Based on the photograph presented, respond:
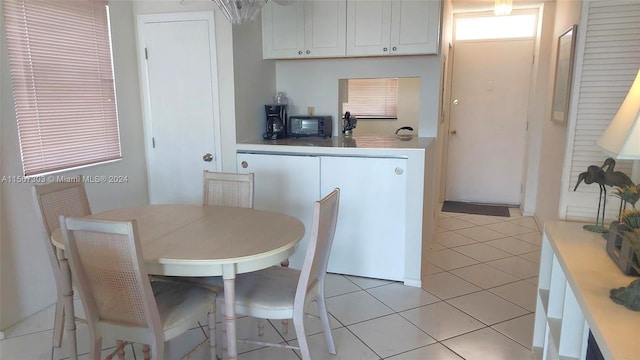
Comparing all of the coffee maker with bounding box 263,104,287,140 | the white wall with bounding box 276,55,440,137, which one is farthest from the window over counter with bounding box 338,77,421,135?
the coffee maker with bounding box 263,104,287,140

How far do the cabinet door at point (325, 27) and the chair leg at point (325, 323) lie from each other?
2.10 metres

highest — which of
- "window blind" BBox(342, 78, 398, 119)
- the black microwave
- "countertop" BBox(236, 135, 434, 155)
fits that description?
"window blind" BBox(342, 78, 398, 119)

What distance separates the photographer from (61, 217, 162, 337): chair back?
1.59 meters

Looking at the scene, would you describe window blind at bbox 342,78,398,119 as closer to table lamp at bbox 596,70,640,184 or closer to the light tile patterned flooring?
the light tile patterned flooring

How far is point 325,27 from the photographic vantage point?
138 inches

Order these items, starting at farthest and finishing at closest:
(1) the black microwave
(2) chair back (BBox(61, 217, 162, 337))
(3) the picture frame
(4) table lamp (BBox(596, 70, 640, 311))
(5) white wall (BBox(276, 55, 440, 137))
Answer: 1. (1) the black microwave
2. (5) white wall (BBox(276, 55, 440, 137))
3. (3) the picture frame
4. (2) chair back (BBox(61, 217, 162, 337))
5. (4) table lamp (BBox(596, 70, 640, 311))

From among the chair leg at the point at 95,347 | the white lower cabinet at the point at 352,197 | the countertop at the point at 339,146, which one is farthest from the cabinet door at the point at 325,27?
the chair leg at the point at 95,347

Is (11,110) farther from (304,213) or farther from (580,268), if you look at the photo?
(580,268)

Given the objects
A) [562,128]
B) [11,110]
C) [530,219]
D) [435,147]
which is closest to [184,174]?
[11,110]

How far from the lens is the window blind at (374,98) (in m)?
6.45

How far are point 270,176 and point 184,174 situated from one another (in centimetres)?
75

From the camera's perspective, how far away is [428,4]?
325 cm

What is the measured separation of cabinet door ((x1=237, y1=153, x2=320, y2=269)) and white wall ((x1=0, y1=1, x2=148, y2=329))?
0.93m

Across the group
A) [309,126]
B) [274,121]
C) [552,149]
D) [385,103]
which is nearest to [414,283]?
[309,126]
